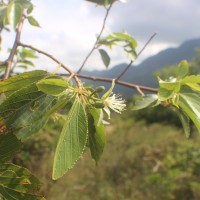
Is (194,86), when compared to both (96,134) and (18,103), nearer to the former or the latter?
(96,134)

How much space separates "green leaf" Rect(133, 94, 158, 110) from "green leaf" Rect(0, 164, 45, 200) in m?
0.35

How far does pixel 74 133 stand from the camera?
23.3 inches

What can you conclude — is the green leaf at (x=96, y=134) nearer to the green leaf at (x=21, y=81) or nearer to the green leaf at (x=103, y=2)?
the green leaf at (x=21, y=81)

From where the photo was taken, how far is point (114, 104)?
67 cm

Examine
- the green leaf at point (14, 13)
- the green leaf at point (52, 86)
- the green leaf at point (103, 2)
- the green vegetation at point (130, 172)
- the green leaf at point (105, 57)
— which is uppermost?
the green leaf at point (52, 86)

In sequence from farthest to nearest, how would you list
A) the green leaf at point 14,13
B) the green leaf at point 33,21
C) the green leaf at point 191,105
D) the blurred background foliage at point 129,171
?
the blurred background foliage at point 129,171 < the green leaf at point 33,21 < the green leaf at point 14,13 < the green leaf at point 191,105

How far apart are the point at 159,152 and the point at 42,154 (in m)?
2.47

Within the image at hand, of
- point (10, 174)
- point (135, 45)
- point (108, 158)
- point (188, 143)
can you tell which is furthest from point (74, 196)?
point (10, 174)

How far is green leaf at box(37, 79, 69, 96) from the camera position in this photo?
1.93 ft

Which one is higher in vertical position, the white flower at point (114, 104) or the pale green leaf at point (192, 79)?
the pale green leaf at point (192, 79)

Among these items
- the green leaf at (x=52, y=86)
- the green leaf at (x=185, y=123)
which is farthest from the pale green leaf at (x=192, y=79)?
the green leaf at (x=52, y=86)

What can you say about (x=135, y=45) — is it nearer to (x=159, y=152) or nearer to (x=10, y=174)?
(x=10, y=174)

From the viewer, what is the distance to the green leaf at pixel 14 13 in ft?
3.07

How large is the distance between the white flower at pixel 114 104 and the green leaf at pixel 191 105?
130 millimetres
